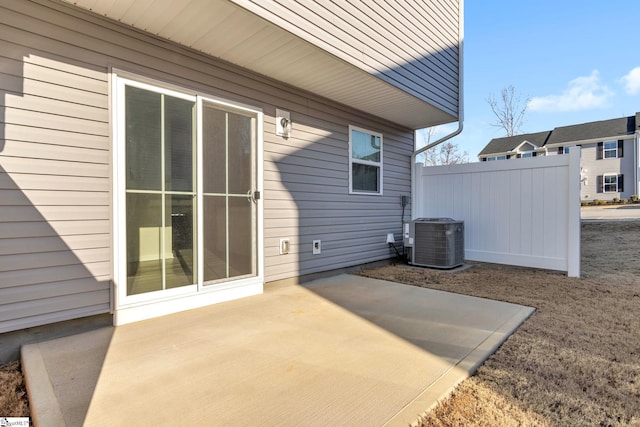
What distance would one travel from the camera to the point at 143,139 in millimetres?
2693

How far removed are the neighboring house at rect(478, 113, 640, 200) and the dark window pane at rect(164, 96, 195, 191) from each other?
2072cm

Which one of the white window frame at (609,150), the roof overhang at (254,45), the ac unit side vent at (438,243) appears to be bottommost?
the ac unit side vent at (438,243)

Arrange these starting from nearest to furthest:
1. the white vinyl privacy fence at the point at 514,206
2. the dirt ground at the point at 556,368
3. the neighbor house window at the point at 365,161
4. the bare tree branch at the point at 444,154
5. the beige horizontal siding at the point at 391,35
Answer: the dirt ground at the point at 556,368 < the beige horizontal siding at the point at 391,35 < the white vinyl privacy fence at the point at 514,206 < the neighbor house window at the point at 365,161 < the bare tree branch at the point at 444,154

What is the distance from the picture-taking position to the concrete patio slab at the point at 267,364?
1.47 m

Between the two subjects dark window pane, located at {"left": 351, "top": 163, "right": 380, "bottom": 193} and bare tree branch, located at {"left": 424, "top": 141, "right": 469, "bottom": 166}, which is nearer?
dark window pane, located at {"left": 351, "top": 163, "right": 380, "bottom": 193}

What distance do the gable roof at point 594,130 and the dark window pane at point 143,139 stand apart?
22687mm

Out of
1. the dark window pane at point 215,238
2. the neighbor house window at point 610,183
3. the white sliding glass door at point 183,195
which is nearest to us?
the white sliding glass door at point 183,195

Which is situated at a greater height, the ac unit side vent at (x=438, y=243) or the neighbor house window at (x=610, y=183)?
the neighbor house window at (x=610, y=183)

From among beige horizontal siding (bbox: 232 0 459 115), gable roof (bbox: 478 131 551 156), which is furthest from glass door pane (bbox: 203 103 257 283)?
gable roof (bbox: 478 131 551 156)

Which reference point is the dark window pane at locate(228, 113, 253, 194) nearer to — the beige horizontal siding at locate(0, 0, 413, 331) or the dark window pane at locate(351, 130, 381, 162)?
the beige horizontal siding at locate(0, 0, 413, 331)

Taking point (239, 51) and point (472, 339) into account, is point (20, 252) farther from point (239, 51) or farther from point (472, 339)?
point (472, 339)

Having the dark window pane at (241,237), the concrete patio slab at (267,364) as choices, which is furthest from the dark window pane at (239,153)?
the concrete patio slab at (267,364)

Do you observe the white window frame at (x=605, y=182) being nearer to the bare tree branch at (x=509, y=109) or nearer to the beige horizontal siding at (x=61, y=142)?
the bare tree branch at (x=509, y=109)

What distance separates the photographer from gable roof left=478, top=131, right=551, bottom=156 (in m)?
20.2
